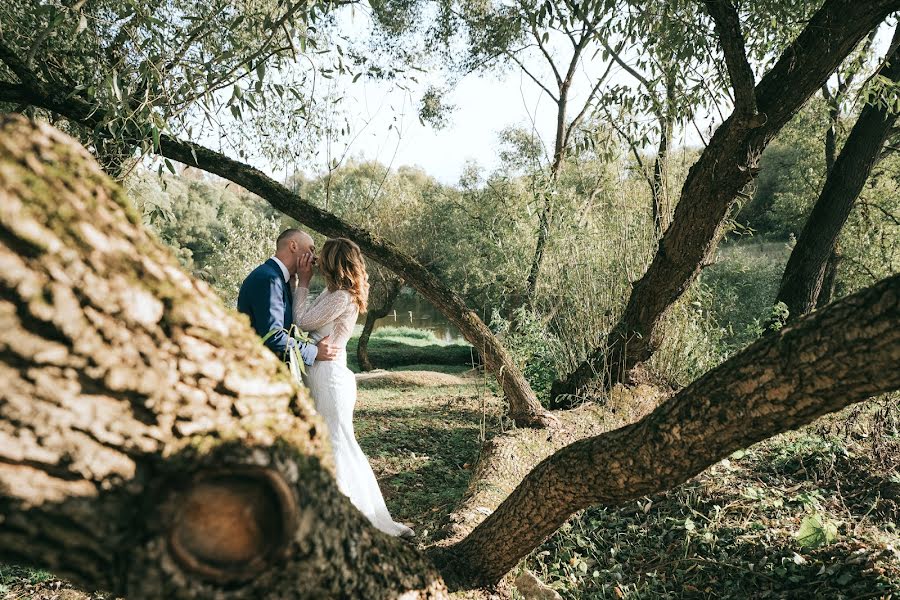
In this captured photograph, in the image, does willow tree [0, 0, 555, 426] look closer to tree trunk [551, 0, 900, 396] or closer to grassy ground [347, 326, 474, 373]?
tree trunk [551, 0, 900, 396]

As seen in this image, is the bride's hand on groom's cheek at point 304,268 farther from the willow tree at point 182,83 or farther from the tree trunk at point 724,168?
the tree trunk at point 724,168

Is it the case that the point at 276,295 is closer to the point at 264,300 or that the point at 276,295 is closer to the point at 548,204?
the point at 264,300

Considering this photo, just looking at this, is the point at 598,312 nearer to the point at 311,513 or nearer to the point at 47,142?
the point at 311,513

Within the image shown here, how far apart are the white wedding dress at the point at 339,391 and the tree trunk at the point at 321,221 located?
1.16 meters

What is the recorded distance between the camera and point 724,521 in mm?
3811

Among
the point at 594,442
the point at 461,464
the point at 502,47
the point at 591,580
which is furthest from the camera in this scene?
the point at 502,47

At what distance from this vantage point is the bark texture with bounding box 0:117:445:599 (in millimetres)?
1041

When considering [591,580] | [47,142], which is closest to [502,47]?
[591,580]

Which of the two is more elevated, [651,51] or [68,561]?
[651,51]

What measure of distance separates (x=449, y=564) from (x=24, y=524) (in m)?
1.96

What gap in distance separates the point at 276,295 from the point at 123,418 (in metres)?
2.78

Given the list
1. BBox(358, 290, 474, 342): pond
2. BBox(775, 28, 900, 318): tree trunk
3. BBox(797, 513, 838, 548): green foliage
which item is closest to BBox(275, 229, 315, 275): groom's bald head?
BBox(797, 513, 838, 548): green foliage

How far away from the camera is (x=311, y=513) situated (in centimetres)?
142

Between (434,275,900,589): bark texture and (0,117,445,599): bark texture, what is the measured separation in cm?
123
